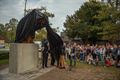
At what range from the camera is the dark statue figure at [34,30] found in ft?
73.5

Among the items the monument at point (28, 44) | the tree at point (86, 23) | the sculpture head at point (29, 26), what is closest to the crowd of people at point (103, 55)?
the monument at point (28, 44)

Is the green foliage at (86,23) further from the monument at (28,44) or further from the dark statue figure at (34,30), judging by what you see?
the monument at (28,44)

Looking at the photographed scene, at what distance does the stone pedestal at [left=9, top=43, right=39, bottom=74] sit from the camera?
1838cm

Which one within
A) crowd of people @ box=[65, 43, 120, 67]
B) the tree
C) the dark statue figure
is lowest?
crowd of people @ box=[65, 43, 120, 67]

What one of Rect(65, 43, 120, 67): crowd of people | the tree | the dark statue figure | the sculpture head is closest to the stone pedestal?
the sculpture head

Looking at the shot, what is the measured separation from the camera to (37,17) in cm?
2308

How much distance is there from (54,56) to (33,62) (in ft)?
12.3

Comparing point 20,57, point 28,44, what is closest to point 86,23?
point 28,44

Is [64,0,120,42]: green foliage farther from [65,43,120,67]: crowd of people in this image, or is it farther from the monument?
the monument

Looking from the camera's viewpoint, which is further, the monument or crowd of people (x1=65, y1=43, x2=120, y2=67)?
crowd of people (x1=65, y1=43, x2=120, y2=67)

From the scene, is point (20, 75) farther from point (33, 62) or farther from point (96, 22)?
point (96, 22)

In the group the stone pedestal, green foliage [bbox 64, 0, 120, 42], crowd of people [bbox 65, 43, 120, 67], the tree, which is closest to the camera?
the stone pedestal

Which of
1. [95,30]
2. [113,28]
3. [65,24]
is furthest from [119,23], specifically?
[65,24]

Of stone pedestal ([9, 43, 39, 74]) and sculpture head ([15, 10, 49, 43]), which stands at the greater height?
sculpture head ([15, 10, 49, 43])
